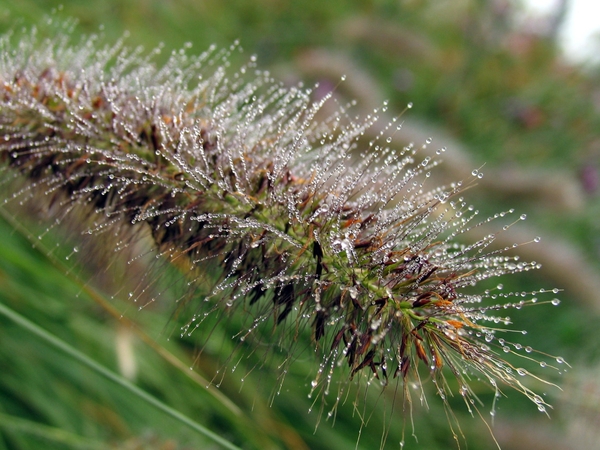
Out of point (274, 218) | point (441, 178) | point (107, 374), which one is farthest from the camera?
point (441, 178)

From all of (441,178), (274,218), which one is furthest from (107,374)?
(441,178)

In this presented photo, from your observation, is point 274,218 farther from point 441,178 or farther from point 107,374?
point 441,178

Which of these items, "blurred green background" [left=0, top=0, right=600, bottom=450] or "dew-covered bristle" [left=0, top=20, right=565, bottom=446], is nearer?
"dew-covered bristle" [left=0, top=20, right=565, bottom=446]

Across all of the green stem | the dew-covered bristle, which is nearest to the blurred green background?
the green stem

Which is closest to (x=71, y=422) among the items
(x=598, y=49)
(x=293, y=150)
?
(x=293, y=150)

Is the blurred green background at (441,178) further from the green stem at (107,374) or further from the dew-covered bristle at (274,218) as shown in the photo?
the dew-covered bristle at (274,218)

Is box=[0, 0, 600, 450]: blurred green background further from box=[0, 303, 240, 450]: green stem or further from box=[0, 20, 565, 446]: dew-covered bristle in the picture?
box=[0, 20, 565, 446]: dew-covered bristle
